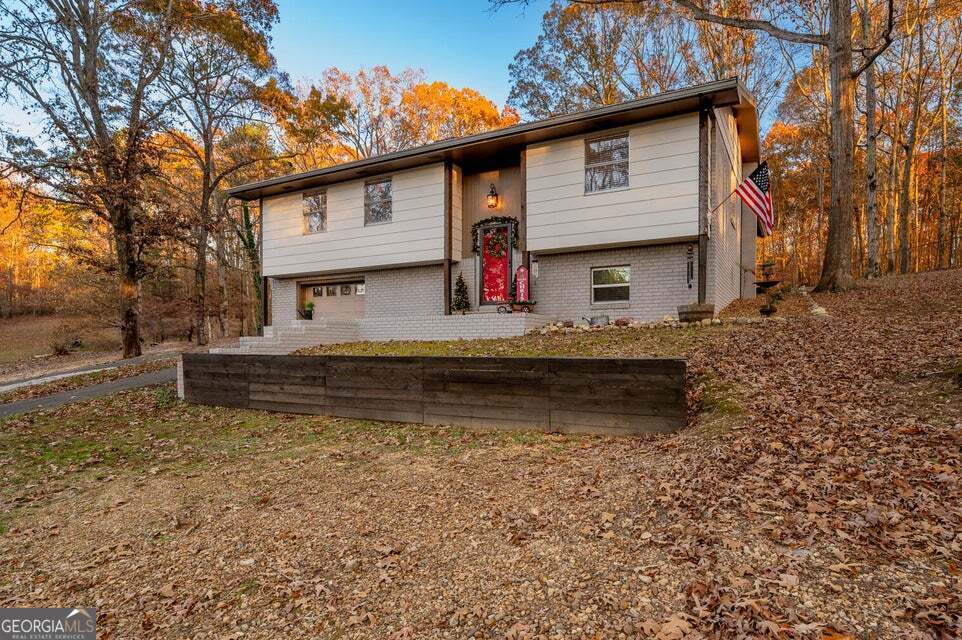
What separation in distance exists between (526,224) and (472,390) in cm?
681

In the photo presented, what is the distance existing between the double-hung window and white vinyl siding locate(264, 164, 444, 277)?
178 millimetres

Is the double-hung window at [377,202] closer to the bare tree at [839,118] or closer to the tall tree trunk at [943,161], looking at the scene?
the bare tree at [839,118]

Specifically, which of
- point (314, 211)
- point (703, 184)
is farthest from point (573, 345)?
point (314, 211)

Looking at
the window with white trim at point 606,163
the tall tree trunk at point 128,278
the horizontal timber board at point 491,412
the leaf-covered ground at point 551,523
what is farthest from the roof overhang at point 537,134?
the horizontal timber board at point 491,412

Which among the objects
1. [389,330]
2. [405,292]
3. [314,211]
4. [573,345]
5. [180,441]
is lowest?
[180,441]

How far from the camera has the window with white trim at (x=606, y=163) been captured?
1068 centimetres

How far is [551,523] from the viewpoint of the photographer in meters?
3.33

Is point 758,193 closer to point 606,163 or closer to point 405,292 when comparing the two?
point 606,163

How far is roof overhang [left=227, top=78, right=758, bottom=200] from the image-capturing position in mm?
9500

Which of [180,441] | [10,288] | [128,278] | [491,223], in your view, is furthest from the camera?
[10,288]

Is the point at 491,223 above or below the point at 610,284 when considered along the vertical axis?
above

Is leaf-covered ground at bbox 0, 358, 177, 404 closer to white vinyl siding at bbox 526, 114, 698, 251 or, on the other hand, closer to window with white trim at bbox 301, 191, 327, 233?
window with white trim at bbox 301, 191, 327, 233

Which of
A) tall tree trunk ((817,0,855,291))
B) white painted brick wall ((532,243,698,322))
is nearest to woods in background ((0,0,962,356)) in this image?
tall tree trunk ((817,0,855,291))

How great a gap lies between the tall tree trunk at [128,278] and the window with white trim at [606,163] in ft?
45.8
